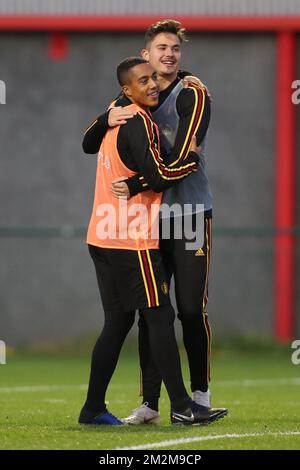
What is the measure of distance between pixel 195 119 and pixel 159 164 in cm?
46

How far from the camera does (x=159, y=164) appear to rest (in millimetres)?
7715

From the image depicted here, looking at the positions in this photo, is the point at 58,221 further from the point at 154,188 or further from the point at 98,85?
the point at 154,188

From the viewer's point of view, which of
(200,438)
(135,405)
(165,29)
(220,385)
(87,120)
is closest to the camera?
(200,438)

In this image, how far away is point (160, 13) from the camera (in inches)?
690

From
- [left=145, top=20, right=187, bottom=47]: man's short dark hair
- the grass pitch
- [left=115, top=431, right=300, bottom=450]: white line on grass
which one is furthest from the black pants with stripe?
[left=145, top=20, right=187, bottom=47]: man's short dark hair

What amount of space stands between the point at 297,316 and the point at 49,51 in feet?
15.8

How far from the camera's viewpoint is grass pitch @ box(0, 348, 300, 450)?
711cm

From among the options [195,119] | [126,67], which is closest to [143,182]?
[195,119]

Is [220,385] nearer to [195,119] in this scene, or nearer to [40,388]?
[40,388]

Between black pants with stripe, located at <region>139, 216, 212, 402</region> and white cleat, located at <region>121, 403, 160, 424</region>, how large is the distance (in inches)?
3.4

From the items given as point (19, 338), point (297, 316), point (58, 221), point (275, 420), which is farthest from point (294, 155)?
point (275, 420)

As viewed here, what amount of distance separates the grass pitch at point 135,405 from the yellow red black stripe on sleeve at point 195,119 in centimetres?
161

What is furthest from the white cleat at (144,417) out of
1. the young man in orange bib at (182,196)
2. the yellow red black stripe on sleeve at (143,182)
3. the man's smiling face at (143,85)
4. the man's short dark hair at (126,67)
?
the man's short dark hair at (126,67)

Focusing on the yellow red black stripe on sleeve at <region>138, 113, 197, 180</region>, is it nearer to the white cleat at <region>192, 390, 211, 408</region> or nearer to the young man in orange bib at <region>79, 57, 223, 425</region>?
the young man in orange bib at <region>79, 57, 223, 425</region>
